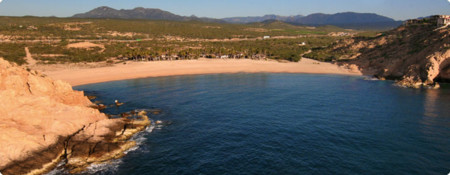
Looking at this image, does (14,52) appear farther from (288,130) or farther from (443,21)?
(443,21)

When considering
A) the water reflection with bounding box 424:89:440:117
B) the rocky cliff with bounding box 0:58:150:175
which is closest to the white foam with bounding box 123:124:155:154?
the rocky cliff with bounding box 0:58:150:175

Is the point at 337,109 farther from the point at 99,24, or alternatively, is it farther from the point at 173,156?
the point at 99,24

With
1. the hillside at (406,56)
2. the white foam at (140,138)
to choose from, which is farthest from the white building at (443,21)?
the white foam at (140,138)

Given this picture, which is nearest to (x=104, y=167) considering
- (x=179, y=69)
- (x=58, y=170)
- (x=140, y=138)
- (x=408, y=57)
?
(x=58, y=170)

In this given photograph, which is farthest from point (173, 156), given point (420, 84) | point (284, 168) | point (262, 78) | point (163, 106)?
point (420, 84)

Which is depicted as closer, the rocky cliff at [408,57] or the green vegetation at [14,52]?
the rocky cliff at [408,57]

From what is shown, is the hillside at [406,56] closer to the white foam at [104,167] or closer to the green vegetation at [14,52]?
the white foam at [104,167]
